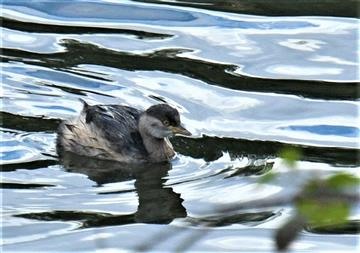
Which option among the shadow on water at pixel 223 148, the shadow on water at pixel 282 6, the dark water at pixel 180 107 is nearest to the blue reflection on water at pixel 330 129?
the dark water at pixel 180 107

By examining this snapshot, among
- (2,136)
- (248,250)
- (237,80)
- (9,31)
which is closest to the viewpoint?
(248,250)

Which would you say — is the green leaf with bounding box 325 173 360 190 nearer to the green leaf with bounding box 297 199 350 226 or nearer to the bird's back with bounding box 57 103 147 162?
the green leaf with bounding box 297 199 350 226

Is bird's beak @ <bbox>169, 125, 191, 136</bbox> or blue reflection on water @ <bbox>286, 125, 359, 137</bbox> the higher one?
bird's beak @ <bbox>169, 125, 191, 136</bbox>

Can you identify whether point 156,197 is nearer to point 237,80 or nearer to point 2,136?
point 2,136

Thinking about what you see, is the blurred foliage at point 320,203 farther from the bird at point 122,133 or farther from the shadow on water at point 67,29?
the shadow on water at point 67,29

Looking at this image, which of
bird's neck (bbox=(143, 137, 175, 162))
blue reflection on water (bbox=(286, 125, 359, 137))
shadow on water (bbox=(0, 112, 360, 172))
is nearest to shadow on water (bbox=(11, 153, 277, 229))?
bird's neck (bbox=(143, 137, 175, 162))

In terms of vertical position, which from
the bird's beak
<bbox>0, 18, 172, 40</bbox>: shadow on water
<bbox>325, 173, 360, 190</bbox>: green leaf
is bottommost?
the bird's beak

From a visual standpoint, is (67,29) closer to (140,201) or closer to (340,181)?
(140,201)

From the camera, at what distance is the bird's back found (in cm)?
940

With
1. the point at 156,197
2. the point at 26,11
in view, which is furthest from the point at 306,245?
the point at 26,11

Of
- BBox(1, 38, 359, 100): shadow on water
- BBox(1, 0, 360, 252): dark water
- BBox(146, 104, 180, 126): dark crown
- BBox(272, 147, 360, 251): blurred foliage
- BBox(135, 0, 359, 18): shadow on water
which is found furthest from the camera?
BBox(135, 0, 359, 18): shadow on water

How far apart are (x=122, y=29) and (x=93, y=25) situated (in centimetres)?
33

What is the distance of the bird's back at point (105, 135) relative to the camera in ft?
30.8

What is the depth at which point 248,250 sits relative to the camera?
7.02 meters
